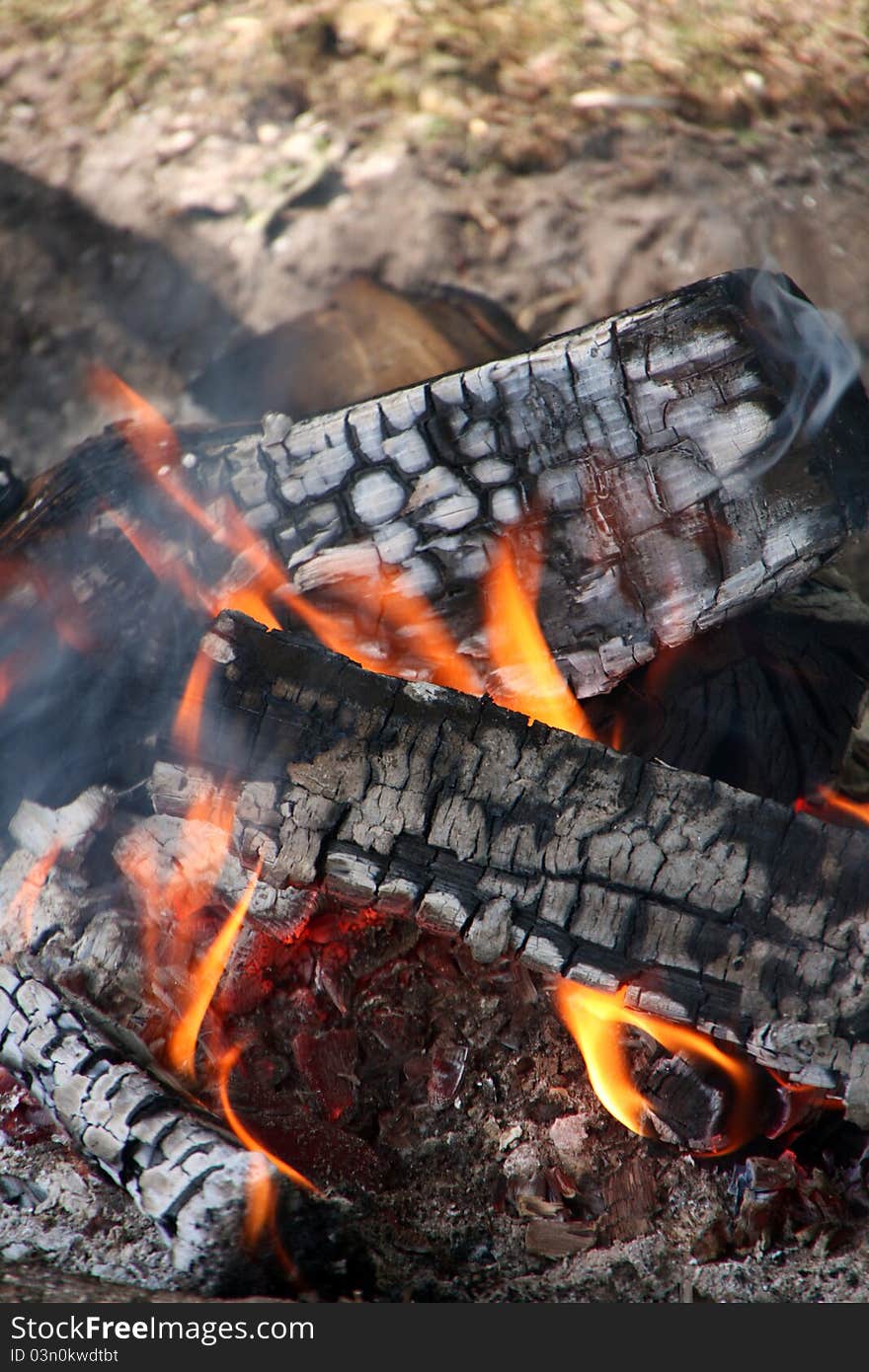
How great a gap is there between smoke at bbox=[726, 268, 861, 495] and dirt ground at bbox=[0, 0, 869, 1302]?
1.41m

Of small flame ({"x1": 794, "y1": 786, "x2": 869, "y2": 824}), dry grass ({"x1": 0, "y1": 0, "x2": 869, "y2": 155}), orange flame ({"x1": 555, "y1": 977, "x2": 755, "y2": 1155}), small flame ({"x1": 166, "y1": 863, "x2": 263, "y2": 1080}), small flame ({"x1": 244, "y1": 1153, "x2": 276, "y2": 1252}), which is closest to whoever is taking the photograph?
small flame ({"x1": 244, "y1": 1153, "x2": 276, "y2": 1252})

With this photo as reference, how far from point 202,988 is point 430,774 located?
2.61 feet

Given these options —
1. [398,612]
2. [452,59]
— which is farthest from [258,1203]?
[452,59]

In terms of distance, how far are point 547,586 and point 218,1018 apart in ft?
4.37

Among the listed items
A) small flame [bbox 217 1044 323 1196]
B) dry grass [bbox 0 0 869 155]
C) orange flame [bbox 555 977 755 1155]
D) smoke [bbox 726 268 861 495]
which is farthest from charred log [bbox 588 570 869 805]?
dry grass [bbox 0 0 869 155]

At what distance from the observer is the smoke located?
2.29 metres

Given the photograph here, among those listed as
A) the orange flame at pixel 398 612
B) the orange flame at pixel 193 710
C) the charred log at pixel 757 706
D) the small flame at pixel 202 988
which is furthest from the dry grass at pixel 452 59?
the small flame at pixel 202 988

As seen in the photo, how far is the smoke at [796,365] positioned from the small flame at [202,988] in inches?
62.0

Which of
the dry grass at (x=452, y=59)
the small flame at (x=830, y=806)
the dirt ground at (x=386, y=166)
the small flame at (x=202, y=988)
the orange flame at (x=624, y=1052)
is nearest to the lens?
the orange flame at (x=624, y=1052)

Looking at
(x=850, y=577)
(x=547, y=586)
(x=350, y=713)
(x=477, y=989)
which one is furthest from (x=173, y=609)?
(x=850, y=577)

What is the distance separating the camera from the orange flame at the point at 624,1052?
2160 mm

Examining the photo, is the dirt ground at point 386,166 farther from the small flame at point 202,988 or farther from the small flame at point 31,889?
the small flame at point 202,988

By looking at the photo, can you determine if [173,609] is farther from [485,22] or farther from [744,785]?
[485,22]

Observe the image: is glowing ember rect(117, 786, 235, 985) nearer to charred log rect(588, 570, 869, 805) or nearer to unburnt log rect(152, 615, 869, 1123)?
unburnt log rect(152, 615, 869, 1123)
